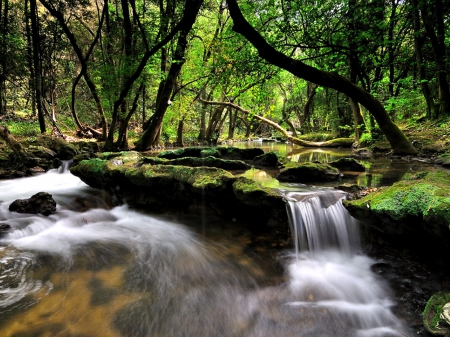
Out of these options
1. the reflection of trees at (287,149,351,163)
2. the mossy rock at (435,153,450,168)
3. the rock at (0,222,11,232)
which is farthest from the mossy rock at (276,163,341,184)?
the rock at (0,222,11,232)

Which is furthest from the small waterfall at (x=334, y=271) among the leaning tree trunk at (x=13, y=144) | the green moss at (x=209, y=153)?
the leaning tree trunk at (x=13, y=144)

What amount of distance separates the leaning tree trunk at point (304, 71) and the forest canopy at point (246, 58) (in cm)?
3

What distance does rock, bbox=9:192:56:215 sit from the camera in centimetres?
543

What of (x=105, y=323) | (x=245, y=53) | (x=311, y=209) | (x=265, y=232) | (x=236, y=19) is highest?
(x=236, y=19)

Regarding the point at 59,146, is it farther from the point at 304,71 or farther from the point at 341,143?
the point at 341,143

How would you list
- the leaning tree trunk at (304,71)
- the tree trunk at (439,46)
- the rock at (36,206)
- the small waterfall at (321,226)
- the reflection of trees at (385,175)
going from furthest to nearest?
the tree trunk at (439,46) < the leaning tree trunk at (304,71) < the reflection of trees at (385,175) < the rock at (36,206) < the small waterfall at (321,226)

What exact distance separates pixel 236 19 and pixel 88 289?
715 cm

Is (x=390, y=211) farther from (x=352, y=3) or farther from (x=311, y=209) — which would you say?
(x=352, y=3)

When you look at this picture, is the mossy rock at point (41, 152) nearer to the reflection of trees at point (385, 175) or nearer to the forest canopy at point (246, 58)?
the forest canopy at point (246, 58)

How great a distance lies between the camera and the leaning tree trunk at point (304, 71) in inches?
280

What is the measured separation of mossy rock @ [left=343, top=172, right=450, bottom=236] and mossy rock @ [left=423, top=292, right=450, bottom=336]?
2.33 ft

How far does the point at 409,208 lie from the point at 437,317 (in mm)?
1241

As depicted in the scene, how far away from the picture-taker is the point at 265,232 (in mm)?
4625

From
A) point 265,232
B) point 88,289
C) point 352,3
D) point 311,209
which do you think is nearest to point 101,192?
point 88,289
